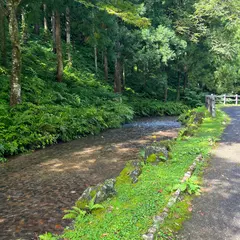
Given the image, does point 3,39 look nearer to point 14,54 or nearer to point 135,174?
point 14,54

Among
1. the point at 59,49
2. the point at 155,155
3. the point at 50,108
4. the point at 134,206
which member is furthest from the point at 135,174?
the point at 59,49

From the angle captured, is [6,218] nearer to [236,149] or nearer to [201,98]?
[236,149]

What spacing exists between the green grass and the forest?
239 inches

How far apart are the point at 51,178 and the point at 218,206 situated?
487cm

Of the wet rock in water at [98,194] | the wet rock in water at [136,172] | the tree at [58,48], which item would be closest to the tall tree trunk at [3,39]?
the tree at [58,48]

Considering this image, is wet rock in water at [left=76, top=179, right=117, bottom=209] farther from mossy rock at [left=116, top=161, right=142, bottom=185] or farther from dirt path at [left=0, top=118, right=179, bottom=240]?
mossy rock at [left=116, top=161, right=142, bottom=185]

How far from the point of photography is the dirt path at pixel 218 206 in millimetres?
4438

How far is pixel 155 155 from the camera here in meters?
8.39

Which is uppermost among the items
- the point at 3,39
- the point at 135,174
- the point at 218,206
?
the point at 3,39

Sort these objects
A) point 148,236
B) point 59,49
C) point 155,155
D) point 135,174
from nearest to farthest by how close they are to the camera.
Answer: point 148,236 → point 135,174 → point 155,155 → point 59,49

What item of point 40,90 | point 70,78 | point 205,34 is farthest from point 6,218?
point 205,34

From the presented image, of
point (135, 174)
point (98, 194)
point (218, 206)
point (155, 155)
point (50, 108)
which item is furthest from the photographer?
point (50, 108)

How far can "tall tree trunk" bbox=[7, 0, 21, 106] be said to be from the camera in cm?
1241

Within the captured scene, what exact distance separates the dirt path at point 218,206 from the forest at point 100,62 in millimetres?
7574
